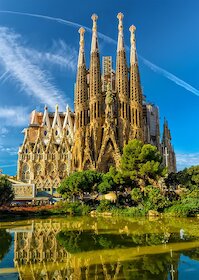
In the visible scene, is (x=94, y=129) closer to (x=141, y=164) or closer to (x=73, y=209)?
(x=141, y=164)

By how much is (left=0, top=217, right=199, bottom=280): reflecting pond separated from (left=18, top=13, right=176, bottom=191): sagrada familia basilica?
31.0 m

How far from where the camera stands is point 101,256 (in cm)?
1004

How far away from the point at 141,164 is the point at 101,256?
70.9 ft

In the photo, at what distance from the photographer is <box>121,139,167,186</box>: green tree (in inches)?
1209

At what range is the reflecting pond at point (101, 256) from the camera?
7.98 meters

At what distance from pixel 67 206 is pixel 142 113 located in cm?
2339

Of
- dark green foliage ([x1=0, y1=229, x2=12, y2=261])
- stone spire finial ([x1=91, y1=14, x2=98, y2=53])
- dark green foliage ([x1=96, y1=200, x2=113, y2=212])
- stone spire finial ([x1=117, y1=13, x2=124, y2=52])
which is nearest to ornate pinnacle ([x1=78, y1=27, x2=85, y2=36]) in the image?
stone spire finial ([x1=91, y1=14, x2=98, y2=53])

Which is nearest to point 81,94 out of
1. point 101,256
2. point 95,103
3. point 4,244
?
point 95,103

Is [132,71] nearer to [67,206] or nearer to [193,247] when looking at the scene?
[67,206]

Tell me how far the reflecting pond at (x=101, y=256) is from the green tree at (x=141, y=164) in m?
16.0

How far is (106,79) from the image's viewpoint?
179 feet

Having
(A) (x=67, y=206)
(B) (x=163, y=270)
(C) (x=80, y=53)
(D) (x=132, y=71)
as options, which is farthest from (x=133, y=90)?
(B) (x=163, y=270)

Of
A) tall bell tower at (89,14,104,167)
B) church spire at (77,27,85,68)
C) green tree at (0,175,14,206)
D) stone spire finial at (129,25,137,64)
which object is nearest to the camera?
green tree at (0,175,14,206)

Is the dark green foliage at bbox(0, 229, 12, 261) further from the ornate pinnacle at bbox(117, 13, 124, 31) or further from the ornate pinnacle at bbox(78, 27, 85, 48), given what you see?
the ornate pinnacle at bbox(117, 13, 124, 31)
